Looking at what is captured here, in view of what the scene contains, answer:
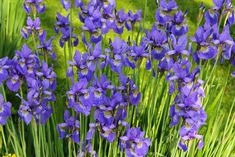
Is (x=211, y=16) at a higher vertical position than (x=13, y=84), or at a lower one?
higher

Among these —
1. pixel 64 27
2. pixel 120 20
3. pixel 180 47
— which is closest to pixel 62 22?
pixel 64 27

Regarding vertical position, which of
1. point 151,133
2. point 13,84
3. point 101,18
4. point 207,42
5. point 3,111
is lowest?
point 151,133

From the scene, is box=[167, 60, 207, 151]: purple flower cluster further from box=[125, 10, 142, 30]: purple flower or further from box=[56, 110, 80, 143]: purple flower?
box=[125, 10, 142, 30]: purple flower

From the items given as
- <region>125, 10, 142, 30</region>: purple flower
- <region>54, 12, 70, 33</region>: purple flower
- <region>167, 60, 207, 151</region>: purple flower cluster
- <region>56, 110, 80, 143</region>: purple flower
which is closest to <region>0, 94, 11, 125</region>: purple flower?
<region>56, 110, 80, 143</region>: purple flower

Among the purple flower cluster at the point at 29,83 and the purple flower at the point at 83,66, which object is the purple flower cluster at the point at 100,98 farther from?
the purple flower cluster at the point at 29,83

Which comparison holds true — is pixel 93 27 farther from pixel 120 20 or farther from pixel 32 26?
pixel 32 26

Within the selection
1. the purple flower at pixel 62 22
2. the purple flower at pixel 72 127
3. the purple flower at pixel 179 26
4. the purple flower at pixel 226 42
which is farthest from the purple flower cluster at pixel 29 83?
the purple flower at pixel 226 42
